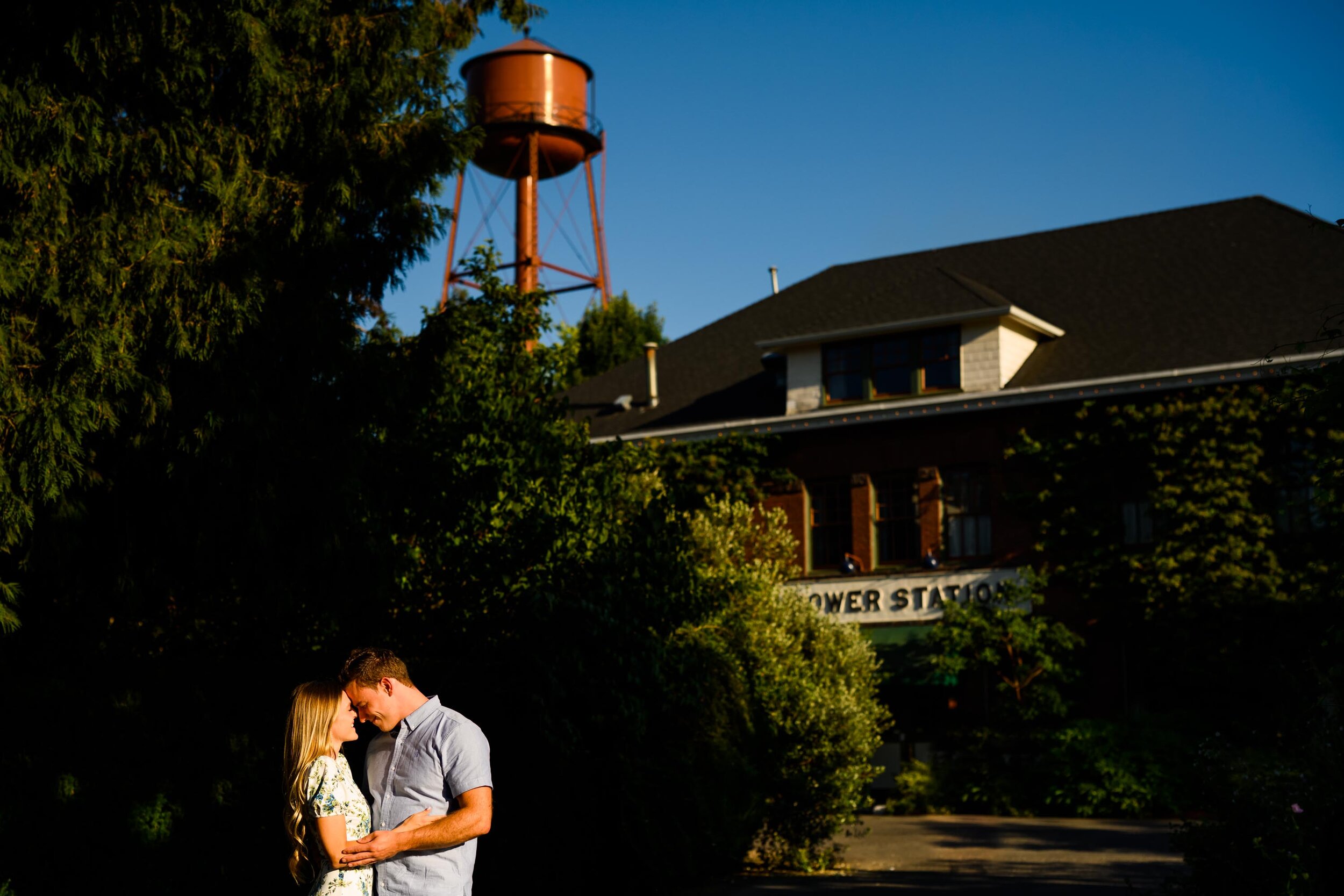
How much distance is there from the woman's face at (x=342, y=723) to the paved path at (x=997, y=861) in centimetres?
729

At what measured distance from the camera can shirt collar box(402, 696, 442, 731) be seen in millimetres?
5227

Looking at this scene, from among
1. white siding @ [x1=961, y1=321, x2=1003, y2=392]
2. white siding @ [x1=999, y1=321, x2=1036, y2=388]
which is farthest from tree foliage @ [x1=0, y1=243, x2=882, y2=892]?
white siding @ [x1=999, y1=321, x2=1036, y2=388]

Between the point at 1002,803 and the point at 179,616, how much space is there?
1419 centimetres

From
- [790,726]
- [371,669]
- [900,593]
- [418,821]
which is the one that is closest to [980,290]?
[900,593]

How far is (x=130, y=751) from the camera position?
10695mm

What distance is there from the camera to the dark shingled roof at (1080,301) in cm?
2367

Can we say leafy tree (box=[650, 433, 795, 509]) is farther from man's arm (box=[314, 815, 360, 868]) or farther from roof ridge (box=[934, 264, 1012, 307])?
man's arm (box=[314, 815, 360, 868])

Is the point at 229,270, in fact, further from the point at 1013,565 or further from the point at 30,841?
the point at 1013,565

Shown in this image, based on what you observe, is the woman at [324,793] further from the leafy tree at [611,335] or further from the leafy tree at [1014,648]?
the leafy tree at [611,335]

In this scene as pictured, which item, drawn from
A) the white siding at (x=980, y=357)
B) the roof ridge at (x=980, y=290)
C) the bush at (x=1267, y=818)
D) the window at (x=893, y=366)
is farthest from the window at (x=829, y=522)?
the bush at (x=1267, y=818)

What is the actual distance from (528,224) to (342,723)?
103 feet

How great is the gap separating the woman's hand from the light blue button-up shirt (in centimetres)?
5

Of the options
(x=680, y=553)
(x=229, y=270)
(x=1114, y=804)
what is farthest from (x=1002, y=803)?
(x=229, y=270)

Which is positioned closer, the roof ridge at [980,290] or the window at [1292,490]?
the window at [1292,490]
